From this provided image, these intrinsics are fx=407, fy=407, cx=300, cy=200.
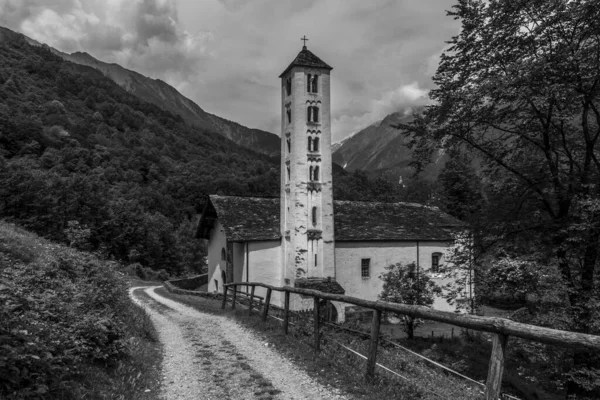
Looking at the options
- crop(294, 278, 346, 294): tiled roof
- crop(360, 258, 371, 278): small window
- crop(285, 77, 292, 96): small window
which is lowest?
crop(294, 278, 346, 294): tiled roof

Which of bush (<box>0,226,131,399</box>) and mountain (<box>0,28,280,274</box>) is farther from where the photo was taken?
mountain (<box>0,28,280,274</box>)

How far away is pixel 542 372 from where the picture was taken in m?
12.6

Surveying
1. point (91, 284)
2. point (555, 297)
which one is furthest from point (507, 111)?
point (91, 284)

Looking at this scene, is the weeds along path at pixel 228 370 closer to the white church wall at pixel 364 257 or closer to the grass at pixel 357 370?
the grass at pixel 357 370

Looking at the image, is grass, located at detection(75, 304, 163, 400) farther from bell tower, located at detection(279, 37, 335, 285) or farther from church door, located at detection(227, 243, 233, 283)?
church door, located at detection(227, 243, 233, 283)

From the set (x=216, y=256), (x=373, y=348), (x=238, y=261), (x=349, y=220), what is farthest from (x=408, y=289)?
(x=216, y=256)

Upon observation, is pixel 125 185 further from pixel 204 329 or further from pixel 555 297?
pixel 555 297

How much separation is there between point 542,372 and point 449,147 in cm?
788

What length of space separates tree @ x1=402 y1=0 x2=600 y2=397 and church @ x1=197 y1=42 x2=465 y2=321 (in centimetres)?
1232

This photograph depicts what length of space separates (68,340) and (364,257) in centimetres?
2494

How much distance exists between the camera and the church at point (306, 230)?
27094 mm

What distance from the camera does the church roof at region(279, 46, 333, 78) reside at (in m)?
27.9

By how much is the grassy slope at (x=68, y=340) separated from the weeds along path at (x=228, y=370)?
0.42 meters

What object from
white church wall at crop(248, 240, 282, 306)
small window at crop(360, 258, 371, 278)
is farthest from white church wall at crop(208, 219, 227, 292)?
small window at crop(360, 258, 371, 278)
